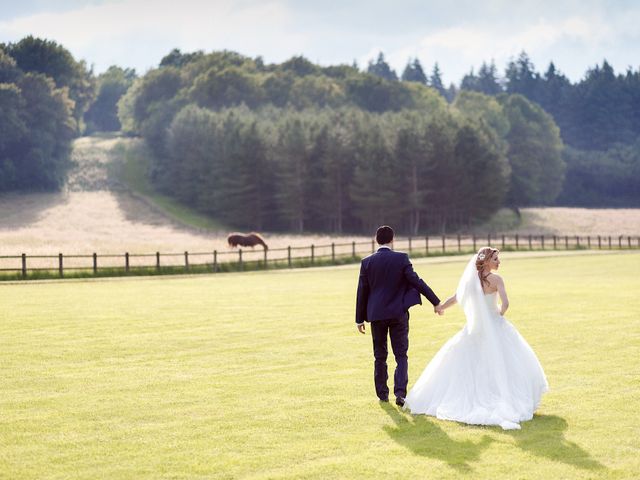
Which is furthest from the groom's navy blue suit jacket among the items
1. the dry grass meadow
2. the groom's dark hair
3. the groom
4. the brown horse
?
the dry grass meadow

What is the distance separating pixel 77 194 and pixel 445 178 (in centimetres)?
4543

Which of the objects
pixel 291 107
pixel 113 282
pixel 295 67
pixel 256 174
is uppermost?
pixel 295 67

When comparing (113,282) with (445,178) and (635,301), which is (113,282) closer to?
(635,301)

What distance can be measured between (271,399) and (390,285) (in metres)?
2.18

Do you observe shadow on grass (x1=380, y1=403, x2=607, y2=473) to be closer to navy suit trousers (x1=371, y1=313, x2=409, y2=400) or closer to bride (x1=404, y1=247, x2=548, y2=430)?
bride (x1=404, y1=247, x2=548, y2=430)

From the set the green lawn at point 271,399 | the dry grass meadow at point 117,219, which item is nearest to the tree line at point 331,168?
the dry grass meadow at point 117,219

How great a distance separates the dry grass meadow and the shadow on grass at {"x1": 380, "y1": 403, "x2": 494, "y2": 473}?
58119 mm

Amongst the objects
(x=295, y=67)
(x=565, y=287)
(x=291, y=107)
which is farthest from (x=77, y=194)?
(x=565, y=287)

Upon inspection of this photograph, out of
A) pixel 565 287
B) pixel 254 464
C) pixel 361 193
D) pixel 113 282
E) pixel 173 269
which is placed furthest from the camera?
pixel 361 193

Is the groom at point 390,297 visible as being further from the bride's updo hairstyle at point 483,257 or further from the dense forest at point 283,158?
the dense forest at point 283,158

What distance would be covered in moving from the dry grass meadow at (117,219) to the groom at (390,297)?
2247 inches

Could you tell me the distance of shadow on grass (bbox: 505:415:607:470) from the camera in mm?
8969

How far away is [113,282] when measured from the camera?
130 feet

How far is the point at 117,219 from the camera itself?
4166 inches
